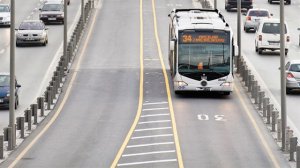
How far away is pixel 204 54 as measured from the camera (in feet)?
171

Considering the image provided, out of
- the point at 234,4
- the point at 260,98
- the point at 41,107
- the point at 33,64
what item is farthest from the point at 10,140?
the point at 234,4

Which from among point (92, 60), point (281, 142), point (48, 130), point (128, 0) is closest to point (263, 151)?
point (281, 142)

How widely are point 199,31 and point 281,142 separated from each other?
512 inches

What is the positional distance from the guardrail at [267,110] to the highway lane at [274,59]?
742 mm

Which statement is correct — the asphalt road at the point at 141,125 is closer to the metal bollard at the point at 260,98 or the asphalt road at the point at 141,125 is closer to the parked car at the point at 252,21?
the metal bollard at the point at 260,98

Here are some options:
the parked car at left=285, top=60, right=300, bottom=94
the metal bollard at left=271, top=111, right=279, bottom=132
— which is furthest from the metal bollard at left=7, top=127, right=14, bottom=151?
the parked car at left=285, top=60, right=300, bottom=94

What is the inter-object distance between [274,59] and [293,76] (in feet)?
47.1

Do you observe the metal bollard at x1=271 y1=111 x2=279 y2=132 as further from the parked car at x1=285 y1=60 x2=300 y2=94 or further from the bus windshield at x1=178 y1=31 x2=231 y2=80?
the parked car at x1=285 y1=60 x2=300 y2=94

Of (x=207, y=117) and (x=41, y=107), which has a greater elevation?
(x=41, y=107)

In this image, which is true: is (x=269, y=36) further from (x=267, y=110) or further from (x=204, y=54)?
(x=267, y=110)

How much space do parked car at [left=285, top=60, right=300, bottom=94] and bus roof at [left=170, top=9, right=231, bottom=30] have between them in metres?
3.68

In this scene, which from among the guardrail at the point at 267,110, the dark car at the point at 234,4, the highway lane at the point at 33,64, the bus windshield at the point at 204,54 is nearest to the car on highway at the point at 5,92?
the highway lane at the point at 33,64

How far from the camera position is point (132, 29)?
84438mm

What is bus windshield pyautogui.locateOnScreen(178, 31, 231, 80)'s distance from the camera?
5203 centimetres
